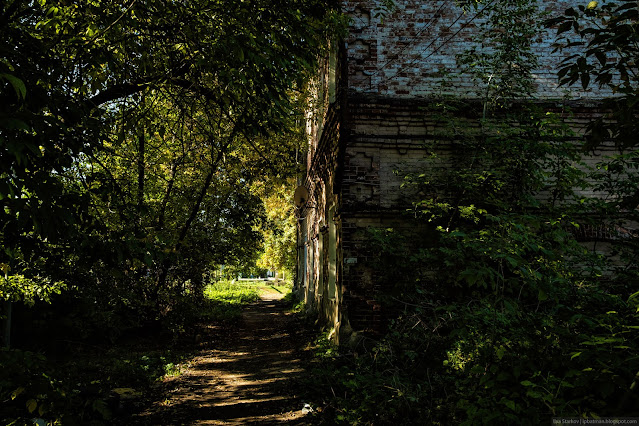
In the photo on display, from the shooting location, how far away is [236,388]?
682cm

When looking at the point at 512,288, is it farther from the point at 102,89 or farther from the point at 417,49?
the point at 102,89

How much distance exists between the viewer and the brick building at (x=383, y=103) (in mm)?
7871

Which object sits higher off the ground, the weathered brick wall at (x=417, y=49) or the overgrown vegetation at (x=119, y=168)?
the weathered brick wall at (x=417, y=49)

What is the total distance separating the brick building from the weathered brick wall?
0.02 m

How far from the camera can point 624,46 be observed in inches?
110

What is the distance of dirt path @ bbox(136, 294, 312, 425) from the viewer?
17.9 ft

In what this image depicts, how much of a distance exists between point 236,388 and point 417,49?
6.95 m

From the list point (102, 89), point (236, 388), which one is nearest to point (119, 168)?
point (102, 89)

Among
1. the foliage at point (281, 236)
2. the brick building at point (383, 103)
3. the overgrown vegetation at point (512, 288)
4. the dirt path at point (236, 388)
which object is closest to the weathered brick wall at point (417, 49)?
the brick building at point (383, 103)

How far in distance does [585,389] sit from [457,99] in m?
6.01

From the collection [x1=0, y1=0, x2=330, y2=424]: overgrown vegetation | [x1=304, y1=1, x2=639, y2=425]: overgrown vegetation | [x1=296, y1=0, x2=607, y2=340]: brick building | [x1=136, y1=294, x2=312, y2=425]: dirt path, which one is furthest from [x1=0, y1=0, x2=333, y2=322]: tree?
[x1=304, y1=1, x2=639, y2=425]: overgrown vegetation

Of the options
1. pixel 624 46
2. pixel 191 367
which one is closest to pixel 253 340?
pixel 191 367

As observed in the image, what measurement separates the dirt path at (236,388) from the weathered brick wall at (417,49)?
18.1ft

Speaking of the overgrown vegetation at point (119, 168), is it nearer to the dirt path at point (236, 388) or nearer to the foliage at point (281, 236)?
the dirt path at point (236, 388)
